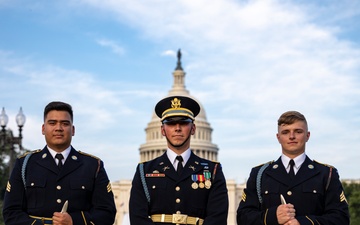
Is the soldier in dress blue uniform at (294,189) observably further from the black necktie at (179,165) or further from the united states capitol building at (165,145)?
the united states capitol building at (165,145)

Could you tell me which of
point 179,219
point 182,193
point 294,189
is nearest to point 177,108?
point 182,193

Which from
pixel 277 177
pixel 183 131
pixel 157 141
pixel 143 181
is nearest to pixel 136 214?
pixel 143 181

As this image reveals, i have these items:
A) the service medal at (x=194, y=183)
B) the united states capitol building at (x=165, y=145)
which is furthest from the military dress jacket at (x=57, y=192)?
the united states capitol building at (x=165, y=145)

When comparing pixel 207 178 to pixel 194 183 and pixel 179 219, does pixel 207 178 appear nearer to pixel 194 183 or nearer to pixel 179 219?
pixel 194 183

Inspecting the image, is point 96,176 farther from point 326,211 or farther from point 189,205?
point 326,211

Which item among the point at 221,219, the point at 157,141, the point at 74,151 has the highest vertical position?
the point at 157,141

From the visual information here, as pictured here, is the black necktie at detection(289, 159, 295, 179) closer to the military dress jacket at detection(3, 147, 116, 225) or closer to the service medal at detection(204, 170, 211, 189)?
the service medal at detection(204, 170, 211, 189)

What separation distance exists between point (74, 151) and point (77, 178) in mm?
423

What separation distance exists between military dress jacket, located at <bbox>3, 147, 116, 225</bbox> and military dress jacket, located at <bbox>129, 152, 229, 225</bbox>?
15.2 inches

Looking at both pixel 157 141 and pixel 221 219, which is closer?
pixel 221 219

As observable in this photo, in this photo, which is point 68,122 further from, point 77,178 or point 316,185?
point 316,185

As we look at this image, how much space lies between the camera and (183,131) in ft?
30.4

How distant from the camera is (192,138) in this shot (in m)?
133

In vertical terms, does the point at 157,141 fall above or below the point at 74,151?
above
